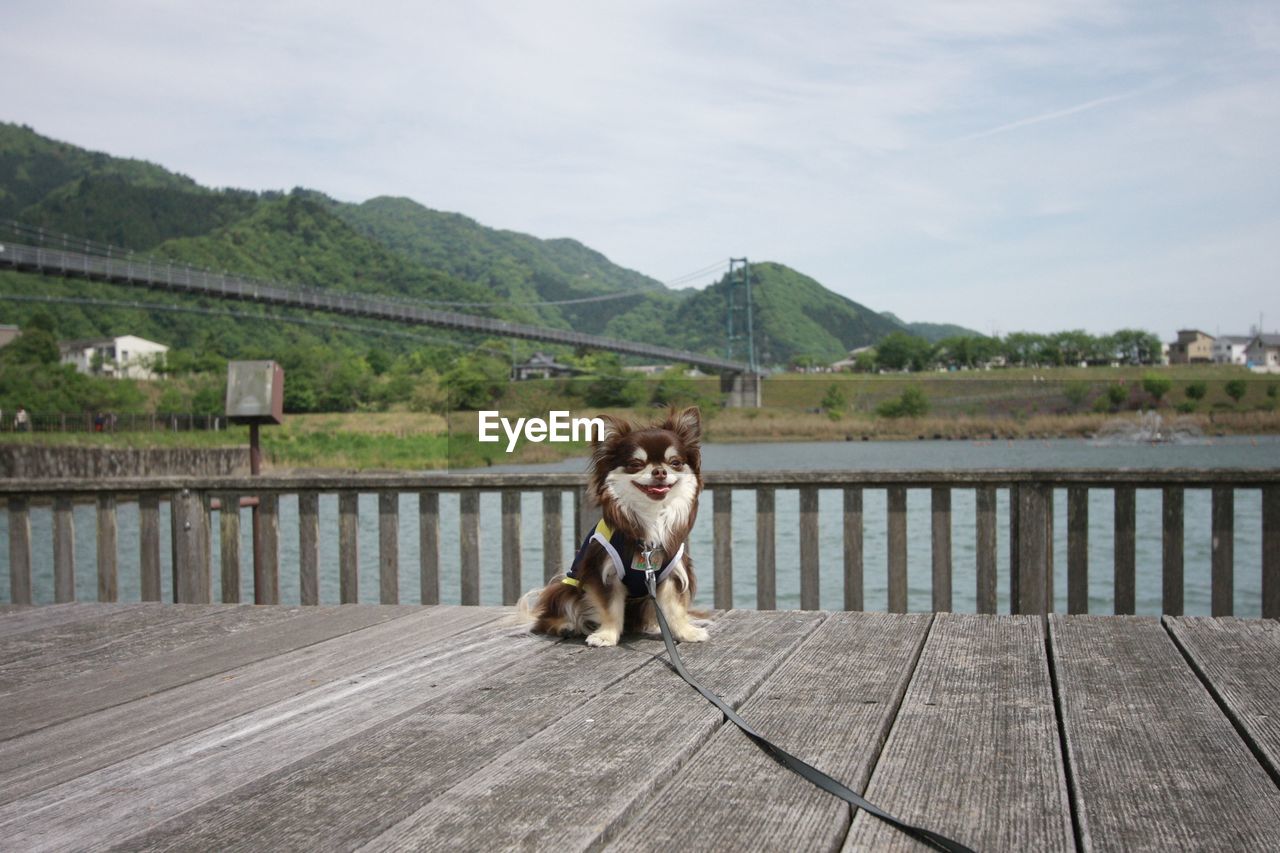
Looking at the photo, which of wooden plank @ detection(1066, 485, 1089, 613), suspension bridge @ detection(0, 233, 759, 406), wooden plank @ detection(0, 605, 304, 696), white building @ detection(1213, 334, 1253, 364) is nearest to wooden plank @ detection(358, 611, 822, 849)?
wooden plank @ detection(0, 605, 304, 696)

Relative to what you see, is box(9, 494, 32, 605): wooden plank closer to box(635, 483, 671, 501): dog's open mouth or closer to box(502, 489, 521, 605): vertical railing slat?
box(502, 489, 521, 605): vertical railing slat

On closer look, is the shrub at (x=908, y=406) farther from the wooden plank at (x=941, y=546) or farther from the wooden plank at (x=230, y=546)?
the wooden plank at (x=230, y=546)

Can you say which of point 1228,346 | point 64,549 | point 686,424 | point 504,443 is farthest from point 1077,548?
point 1228,346

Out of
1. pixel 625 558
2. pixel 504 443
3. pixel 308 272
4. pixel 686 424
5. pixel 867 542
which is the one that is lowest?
pixel 867 542

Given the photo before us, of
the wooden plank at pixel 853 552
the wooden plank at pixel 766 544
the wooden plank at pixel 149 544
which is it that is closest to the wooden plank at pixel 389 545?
the wooden plank at pixel 149 544

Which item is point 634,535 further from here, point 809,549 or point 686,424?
point 809,549

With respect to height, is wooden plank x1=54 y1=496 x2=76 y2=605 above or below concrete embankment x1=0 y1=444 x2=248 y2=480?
above

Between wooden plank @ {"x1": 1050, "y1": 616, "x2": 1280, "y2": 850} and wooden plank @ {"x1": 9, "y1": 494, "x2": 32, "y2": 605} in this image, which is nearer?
wooden plank @ {"x1": 1050, "y1": 616, "x2": 1280, "y2": 850}
